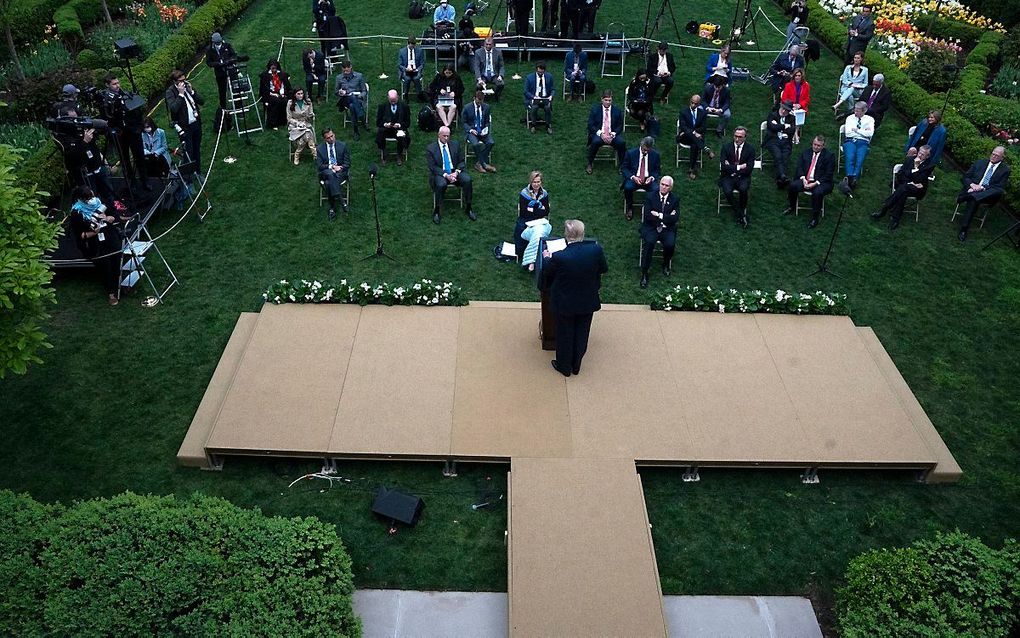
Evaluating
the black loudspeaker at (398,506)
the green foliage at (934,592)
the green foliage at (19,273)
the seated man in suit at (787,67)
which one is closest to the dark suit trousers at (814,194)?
the seated man in suit at (787,67)

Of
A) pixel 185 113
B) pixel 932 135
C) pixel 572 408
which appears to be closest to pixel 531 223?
pixel 572 408

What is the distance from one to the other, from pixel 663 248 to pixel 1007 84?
35.7 feet

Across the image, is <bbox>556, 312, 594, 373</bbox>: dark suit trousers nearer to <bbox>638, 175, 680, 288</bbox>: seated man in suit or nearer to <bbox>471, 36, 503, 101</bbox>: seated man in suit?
<bbox>638, 175, 680, 288</bbox>: seated man in suit

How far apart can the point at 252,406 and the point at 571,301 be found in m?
3.68

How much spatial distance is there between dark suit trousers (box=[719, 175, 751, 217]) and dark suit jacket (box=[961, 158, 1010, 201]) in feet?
11.5

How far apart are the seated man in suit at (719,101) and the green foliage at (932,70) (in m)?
5.27

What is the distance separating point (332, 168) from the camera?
12.6 m

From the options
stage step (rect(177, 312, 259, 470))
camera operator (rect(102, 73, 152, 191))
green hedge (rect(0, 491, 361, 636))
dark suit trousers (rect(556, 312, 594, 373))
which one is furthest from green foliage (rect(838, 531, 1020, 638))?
camera operator (rect(102, 73, 152, 191))

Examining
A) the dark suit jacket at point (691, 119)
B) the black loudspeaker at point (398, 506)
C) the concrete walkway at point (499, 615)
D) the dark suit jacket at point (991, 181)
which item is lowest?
the concrete walkway at point (499, 615)

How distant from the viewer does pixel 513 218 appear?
12.7 meters

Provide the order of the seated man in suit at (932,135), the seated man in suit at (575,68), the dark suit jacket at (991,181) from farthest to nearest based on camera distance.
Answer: the seated man in suit at (575,68) < the seated man in suit at (932,135) < the dark suit jacket at (991,181)

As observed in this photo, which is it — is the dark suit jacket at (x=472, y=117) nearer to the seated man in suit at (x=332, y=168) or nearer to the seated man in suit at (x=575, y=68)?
the seated man in suit at (x=332, y=168)

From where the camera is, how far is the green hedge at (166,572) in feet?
20.3

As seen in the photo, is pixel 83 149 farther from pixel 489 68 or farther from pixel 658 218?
pixel 658 218
